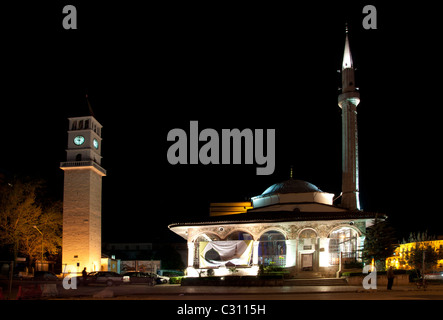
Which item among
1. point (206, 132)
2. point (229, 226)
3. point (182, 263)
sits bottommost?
point (182, 263)

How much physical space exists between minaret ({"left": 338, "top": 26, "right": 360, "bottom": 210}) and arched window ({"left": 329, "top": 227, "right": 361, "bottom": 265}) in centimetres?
486

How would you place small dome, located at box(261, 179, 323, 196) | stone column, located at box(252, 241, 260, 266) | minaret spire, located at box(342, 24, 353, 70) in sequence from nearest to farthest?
stone column, located at box(252, 241, 260, 266) < small dome, located at box(261, 179, 323, 196) < minaret spire, located at box(342, 24, 353, 70)

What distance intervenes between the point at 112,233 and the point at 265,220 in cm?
4789

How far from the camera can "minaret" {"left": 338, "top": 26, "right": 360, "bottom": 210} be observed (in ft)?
124

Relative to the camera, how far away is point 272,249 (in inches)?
1330

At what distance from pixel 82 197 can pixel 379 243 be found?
2880 centimetres

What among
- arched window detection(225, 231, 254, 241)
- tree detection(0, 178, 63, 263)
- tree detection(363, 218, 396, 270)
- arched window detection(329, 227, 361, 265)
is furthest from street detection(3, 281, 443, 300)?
tree detection(0, 178, 63, 263)

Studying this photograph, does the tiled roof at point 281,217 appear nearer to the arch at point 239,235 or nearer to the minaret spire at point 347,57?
the arch at point 239,235

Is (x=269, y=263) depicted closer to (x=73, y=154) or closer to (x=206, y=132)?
(x=206, y=132)

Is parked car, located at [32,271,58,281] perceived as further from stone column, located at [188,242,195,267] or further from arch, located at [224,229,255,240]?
arch, located at [224,229,255,240]

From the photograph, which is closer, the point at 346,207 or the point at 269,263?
the point at 269,263

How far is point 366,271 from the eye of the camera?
28.0 metres

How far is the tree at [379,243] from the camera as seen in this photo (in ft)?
93.7
